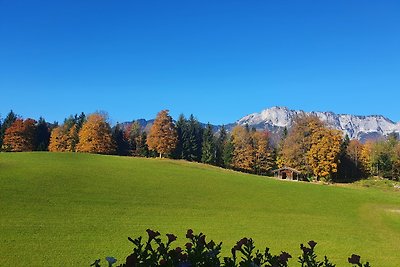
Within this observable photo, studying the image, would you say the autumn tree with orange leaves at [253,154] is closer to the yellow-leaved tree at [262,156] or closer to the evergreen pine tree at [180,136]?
the yellow-leaved tree at [262,156]

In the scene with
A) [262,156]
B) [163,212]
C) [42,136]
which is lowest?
[163,212]

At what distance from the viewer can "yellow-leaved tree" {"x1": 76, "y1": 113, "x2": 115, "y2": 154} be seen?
7056cm

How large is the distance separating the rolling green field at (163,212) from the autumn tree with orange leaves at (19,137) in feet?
137

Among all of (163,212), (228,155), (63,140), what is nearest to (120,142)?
(63,140)

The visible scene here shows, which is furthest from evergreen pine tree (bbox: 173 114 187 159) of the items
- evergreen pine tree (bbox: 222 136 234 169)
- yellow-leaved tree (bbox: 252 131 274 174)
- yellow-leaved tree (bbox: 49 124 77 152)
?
yellow-leaved tree (bbox: 49 124 77 152)

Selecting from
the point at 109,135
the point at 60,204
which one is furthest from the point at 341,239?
the point at 109,135

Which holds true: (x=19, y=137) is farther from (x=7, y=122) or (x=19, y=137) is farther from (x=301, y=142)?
(x=301, y=142)

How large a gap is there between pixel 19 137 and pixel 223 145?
4596cm

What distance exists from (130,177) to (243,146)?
158 ft

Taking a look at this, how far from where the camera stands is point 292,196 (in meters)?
34.2

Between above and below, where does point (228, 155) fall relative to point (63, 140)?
below

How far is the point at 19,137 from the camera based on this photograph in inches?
3152

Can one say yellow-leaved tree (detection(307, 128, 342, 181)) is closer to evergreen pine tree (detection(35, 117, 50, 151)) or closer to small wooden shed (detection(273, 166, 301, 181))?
small wooden shed (detection(273, 166, 301, 181))

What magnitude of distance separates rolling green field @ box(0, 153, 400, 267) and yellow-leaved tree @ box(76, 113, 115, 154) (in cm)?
2870
